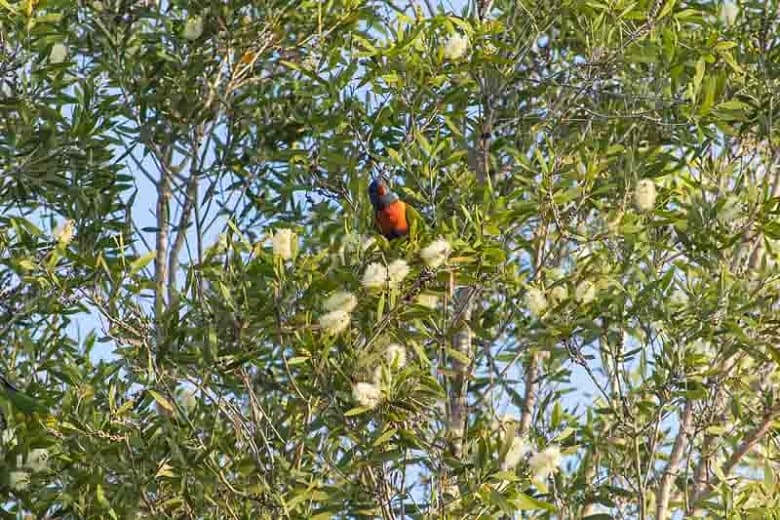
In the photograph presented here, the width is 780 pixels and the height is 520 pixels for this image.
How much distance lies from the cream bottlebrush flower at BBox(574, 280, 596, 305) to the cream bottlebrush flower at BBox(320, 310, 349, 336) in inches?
44.7

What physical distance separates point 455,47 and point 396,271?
48.5 inches

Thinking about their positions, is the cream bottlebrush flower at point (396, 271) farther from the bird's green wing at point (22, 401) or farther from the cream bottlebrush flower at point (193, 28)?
the cream bottlebrush flower at point (193, 28)

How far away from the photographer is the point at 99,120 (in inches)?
264

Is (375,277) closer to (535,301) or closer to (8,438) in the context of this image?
(535,301)

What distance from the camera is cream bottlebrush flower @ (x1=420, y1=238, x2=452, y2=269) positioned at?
205 inches

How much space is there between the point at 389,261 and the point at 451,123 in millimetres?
1048

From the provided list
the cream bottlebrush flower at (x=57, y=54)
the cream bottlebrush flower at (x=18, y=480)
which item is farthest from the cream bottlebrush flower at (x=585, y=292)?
the cream bottlebrush flower at (x=57, y=54)

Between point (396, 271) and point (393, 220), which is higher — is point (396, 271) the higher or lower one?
the lower one

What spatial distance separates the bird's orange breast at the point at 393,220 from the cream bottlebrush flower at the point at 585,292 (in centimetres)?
75

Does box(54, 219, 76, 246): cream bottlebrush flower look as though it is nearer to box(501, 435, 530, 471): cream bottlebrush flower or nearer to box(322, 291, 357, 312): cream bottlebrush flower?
box(322, 291, 357, 312): cream bottlebrush flower

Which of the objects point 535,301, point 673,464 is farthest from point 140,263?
point 673,464

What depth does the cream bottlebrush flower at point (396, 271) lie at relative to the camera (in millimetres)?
5156

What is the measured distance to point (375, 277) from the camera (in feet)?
16.9

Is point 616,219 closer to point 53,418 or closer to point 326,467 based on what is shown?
point 326,467
